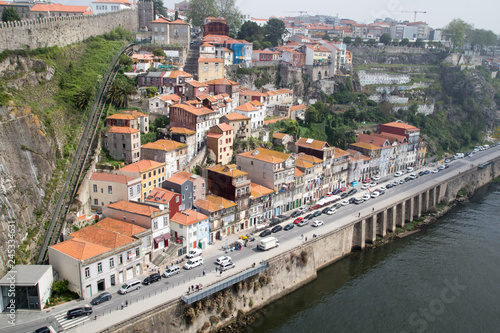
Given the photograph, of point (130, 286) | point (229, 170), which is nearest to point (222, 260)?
point (130, 286)

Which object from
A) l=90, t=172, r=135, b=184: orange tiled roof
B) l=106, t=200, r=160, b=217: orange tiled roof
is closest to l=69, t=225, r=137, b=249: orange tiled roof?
l=106, t=200, r=160, b=217: orange tiled roof

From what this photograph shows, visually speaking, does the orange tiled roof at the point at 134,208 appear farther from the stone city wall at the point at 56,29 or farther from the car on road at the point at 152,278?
the stone city wall at the point at 56,29

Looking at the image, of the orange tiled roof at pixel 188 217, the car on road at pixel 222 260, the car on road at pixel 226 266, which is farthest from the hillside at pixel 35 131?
the car on road at pixel 226 266

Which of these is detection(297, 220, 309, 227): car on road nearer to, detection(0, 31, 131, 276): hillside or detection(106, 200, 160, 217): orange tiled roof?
detection(106, 200, 160, 217): orange tiled roof

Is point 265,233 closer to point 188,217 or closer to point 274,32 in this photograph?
point 188,217

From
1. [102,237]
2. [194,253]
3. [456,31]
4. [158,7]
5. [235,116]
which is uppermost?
[158,7]
